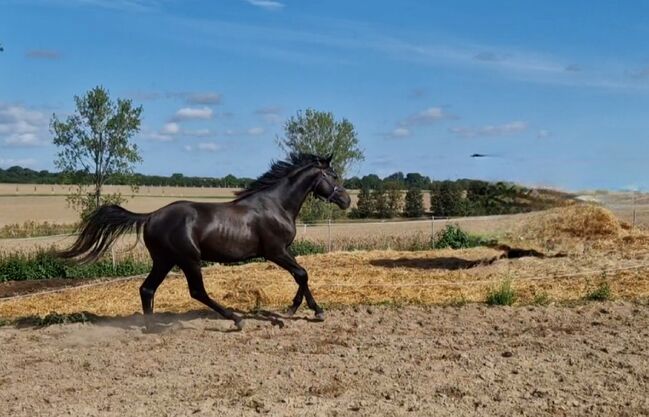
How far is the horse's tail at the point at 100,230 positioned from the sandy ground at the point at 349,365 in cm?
94

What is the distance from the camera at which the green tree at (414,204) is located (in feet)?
140

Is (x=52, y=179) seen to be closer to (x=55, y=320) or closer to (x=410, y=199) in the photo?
(x=410, y=199)

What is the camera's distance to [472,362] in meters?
6.74

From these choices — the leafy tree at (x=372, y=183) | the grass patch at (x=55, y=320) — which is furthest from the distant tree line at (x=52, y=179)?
the grass patch at (x=55, y=320)

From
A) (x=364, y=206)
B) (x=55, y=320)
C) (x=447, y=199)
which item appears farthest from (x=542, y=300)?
(x=364, y=206)

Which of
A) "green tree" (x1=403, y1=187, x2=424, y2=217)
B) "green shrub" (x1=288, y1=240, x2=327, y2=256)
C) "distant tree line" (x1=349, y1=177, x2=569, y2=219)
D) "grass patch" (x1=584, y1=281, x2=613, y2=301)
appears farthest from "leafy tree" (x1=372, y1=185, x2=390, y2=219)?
"grass patch" (x1=584, y1=281, x2=613, y2=301)

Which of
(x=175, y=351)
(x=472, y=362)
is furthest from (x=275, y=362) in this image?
(x=472, y=362)

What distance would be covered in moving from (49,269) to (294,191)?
9514mm

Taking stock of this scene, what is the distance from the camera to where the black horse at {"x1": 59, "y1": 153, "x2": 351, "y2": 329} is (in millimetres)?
8445

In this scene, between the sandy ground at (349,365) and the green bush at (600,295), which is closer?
the sandy ground at (349,365)

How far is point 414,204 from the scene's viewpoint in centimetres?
4297

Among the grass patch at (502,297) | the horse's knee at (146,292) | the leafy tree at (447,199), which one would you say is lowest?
the grass patch at (502,297)

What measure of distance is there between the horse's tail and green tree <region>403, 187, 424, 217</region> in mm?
34633

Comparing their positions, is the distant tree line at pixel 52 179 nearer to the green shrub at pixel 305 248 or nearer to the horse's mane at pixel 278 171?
the green shrub at pixel 305 248
